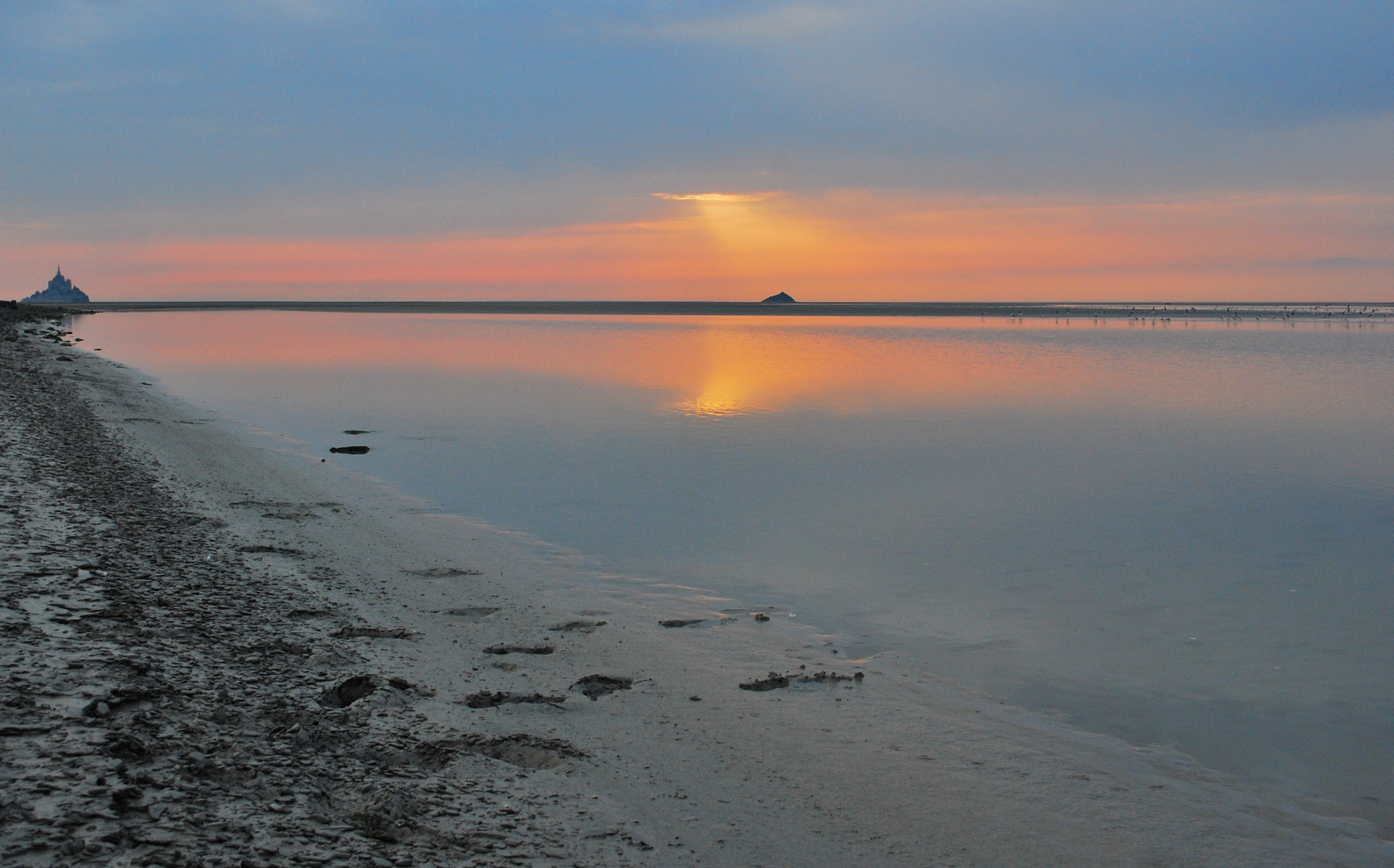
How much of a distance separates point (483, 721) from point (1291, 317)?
386 ft

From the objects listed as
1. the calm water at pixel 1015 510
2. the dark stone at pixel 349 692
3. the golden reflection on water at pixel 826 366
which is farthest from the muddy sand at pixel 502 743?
the golden reflection on water at pixel 826 366

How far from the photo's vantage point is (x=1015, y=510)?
11359mm

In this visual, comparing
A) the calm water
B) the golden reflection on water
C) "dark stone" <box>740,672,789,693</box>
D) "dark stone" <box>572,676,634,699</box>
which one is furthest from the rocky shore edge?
the golden reflection on water

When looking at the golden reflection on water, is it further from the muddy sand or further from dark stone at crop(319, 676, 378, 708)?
dark stone at crop(319, 676, 378, 708)

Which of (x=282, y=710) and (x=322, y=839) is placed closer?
(x=322, y=839)

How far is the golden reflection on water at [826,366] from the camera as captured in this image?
23.6m

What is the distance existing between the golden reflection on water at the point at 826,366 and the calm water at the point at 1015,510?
11.9 inches

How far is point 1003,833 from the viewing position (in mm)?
4176

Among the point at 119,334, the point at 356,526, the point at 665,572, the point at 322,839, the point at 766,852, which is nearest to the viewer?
the point at 322,839

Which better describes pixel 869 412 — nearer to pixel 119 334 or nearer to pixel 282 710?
pixel 282 710

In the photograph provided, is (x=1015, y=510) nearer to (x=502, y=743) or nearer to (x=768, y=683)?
(x=768, y=683)

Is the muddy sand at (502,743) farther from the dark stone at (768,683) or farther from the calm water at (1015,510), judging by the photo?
the calm water at (1015,510)

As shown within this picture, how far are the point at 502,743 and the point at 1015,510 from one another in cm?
830

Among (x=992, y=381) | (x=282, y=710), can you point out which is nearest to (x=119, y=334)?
(x=992, y=381)
